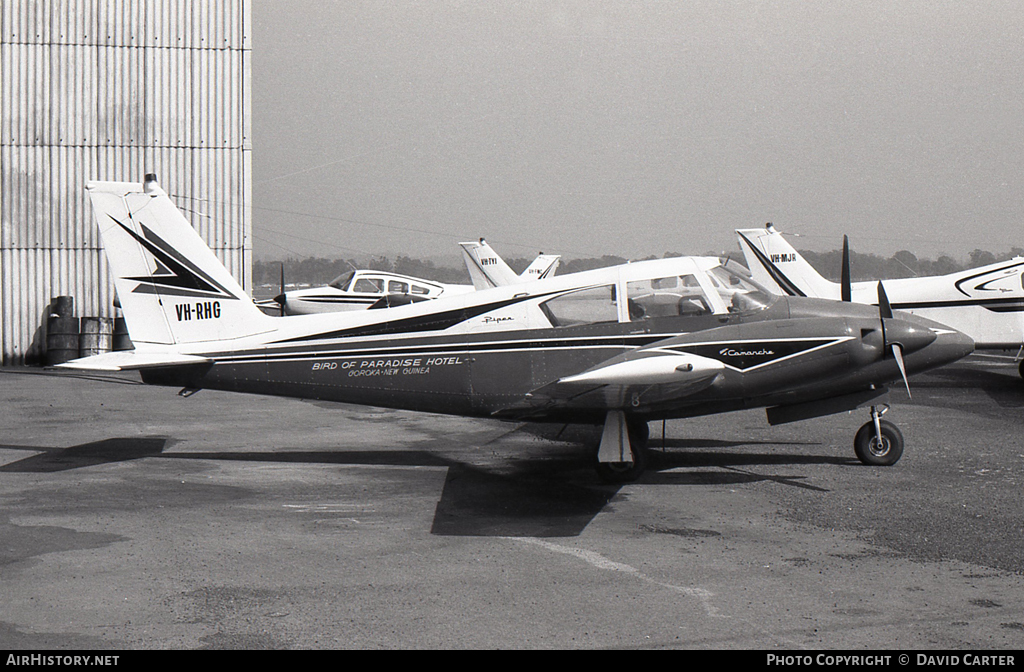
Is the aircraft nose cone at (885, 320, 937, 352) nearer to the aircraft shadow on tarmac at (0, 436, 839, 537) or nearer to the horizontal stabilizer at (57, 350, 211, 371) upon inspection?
the aircraft shadow on tarmac at (0, 436, 839, 537)

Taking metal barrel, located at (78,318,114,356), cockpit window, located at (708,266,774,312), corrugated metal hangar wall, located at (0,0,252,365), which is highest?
corrugated metal hangar wall, located at (0,0,252,365)

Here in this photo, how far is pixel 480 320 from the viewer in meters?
10.2

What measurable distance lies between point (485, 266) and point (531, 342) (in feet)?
77.3

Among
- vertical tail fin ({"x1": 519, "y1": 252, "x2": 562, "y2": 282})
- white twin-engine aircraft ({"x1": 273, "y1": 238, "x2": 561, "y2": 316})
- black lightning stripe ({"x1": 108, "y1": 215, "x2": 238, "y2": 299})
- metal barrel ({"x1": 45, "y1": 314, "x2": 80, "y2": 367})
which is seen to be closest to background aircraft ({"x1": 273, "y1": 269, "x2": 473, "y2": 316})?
white twin-engine aircraft ({"x1": 273, "y1": 238, "x2": 561, "y2": 316})

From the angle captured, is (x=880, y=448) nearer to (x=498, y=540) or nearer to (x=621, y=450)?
(x=621, y=450)

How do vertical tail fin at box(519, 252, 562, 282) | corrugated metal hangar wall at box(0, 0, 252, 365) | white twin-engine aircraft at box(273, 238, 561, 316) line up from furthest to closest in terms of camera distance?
vertical tail fin at box(519, 252, 562, 282), white twin-engine aircraft at box(273, 238, 561, 316), corrugated metal hangar wall at box(0, 0, 252, 365)

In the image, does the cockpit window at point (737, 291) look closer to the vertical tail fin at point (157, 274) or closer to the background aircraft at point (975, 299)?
the vertical tail fin at point (157, 274)

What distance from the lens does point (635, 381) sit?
324 inches

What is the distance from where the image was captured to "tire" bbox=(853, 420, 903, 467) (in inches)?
415

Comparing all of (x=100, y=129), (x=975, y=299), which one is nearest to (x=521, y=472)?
(x=975, y=299)

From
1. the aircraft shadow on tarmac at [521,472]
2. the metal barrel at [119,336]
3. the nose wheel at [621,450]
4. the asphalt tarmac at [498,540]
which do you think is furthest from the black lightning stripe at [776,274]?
the metal barrel at [119,336]

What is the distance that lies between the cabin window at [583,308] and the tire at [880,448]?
3.17 metres
